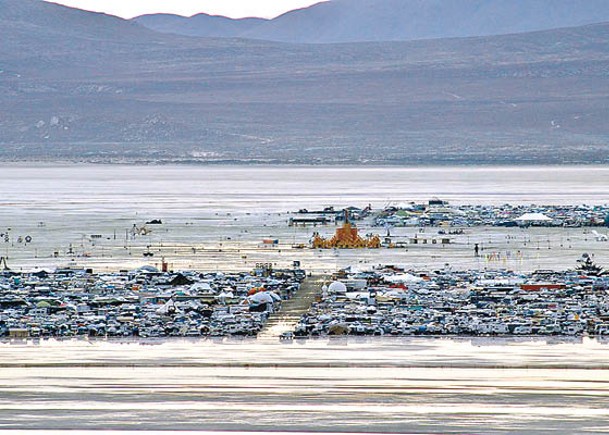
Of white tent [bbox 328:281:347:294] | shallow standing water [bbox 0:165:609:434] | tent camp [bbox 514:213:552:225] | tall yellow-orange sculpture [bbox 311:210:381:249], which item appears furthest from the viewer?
tent camp [bbox 514:213:552:225]

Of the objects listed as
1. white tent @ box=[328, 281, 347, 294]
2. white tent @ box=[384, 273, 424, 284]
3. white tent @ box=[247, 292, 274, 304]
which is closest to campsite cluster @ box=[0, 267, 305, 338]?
white tent @ box=[247, 292, 274, 304]

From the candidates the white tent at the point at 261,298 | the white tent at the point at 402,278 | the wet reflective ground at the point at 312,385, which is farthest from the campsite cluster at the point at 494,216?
the wet reflective ground at the point at 312,385

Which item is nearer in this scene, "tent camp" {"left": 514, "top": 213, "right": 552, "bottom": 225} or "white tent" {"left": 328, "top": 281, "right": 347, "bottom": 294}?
"white tent" {"left": 328, "top": 281, "right": 347, "bottom": 294}

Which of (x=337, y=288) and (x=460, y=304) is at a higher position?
(x=337, y=288)

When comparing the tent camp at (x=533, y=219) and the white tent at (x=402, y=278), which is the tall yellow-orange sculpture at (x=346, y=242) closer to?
the tent camp at (x=533, y=219)

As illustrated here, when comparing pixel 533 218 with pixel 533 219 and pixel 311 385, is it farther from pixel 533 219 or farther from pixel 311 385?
pixel 311 385

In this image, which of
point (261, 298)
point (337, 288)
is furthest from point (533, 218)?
point (261, 298)

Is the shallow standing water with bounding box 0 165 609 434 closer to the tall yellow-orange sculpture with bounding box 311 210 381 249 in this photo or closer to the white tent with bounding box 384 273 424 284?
the white tent with bounding box 384 273 424 284
